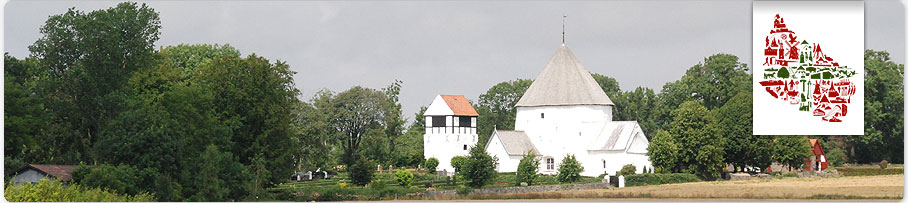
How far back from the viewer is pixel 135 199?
2628 centimetres

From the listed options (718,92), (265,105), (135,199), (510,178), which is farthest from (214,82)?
(718,92)

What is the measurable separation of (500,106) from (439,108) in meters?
14.1

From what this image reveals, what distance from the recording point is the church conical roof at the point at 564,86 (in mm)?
60188

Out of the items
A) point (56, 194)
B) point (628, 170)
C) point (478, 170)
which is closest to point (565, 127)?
point (628, 170)

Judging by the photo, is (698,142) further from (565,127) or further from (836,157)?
(836,157)

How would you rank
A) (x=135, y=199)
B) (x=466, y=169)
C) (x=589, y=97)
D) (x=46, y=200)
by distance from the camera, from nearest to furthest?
(x=46, y=200)
(x=135, y=199)
(x=466, y=169)
(x=589, y=97)

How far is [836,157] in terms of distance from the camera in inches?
2472

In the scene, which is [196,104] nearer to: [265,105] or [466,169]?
[265,105]

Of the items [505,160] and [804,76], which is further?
[505,160]

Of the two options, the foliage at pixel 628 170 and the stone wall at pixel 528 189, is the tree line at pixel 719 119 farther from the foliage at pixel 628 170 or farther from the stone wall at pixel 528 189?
the stone wall at pixel 528 189

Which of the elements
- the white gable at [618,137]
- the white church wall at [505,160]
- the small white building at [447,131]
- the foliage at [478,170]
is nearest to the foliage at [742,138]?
the white gable at [618,137]

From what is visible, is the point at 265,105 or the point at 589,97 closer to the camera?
the point at 265,105

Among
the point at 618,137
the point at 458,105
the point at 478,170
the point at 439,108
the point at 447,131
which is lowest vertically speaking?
the point at 478,170

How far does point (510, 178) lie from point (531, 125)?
36.6ft
